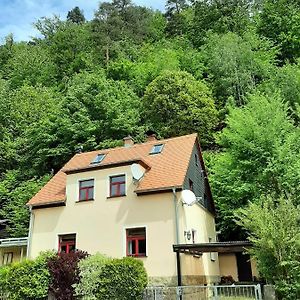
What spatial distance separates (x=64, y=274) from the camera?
16.2m

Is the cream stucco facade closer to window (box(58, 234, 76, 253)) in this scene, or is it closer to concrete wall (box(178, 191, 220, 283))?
concrete wall (box(178, 191, 220, 283))

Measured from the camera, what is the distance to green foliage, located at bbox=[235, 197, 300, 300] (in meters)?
12.7

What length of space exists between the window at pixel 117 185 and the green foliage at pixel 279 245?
7584 mm

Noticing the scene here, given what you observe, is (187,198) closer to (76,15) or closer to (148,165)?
(148,165)

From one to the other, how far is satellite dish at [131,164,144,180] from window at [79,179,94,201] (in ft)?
9.35

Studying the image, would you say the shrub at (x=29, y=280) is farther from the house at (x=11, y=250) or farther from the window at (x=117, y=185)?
the house at (x=11, y=250)

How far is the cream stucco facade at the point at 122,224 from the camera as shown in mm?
17828

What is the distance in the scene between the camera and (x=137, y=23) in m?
59.2

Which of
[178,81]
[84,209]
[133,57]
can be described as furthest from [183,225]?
[133,57]

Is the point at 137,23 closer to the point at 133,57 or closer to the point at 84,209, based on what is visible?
the point at 133,57

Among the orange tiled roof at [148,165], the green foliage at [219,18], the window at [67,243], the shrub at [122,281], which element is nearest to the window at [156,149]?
the orange tiled roof at [148,165]

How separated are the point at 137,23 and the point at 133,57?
1106cm

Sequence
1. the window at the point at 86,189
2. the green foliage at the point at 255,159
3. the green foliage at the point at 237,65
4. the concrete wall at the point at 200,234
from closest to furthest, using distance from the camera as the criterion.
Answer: the concrete wall at the point at 200,234
the window at the point at 86,189
the green foliage at the point at 255,159
the green foliage at the point at 237,65

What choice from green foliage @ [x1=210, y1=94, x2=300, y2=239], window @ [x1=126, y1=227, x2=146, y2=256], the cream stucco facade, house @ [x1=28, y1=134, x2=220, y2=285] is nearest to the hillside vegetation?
green foliage @ [x1=210, y1=94, x2=300, y2=239]
